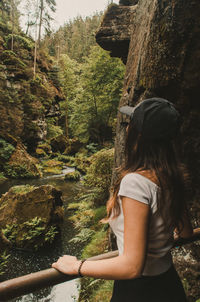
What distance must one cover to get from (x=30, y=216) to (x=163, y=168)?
Result: 22.3ft

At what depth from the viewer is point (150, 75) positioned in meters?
3.81

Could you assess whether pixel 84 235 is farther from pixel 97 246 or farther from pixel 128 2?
pixel 128 2

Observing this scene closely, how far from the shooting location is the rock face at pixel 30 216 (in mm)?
6547

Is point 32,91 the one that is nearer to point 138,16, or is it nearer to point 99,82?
point 99,82

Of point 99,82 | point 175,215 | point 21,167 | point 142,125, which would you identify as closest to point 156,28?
point 142,125

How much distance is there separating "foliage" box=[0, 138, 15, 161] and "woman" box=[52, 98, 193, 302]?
15.1 metres

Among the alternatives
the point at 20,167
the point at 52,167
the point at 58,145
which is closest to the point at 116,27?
the point at 20,167

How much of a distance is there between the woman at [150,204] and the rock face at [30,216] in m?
6.09

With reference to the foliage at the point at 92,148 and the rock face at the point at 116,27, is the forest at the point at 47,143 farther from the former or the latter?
the rock face at the point at 116,27

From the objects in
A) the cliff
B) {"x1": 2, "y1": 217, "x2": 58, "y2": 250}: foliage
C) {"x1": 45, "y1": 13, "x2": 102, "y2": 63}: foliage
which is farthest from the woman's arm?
{"x1": 45, "y1": 13, "x2": 102, "y2": 63}: foliage

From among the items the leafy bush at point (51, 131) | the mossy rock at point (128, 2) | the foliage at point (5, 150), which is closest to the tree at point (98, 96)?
the leafy bush at point (51, 131)

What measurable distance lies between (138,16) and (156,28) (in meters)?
1.92

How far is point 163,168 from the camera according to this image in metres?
1.04

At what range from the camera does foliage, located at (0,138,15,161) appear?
14.7m
